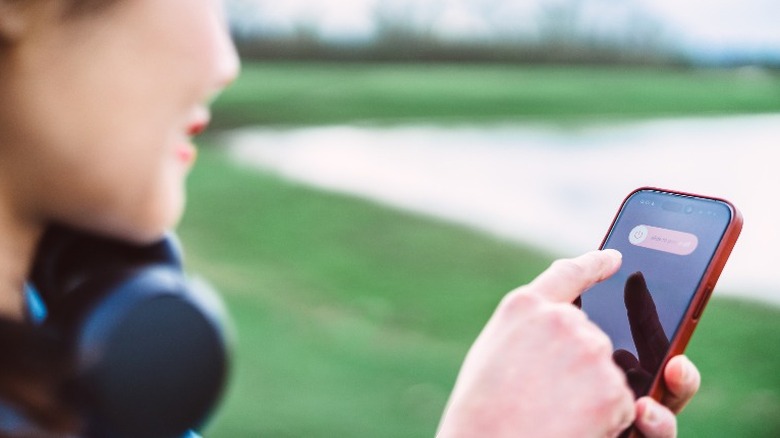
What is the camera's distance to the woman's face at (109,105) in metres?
0.35

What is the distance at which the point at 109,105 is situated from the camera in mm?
357

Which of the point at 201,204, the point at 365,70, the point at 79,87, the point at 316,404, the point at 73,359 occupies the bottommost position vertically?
the point at 365,70

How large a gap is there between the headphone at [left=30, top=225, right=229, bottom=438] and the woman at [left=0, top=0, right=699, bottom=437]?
Result: 0.02 m

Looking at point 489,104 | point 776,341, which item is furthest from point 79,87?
point 489,104

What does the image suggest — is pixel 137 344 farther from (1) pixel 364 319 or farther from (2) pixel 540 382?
(1) pixel 364 319

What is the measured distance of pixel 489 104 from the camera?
639 cm

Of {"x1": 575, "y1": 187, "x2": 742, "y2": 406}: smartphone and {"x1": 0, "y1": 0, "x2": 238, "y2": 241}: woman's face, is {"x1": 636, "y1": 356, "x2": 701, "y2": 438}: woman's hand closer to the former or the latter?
{"x1": 575, "y1": 187, "x2": 742, "y2": 406}: smartphone

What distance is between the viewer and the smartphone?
56cm

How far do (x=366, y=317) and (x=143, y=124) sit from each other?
2.15 metres

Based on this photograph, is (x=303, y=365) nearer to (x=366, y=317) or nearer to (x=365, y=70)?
(x=366, y=317)

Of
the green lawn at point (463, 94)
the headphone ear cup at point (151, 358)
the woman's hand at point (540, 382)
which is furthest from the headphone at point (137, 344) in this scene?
the green lawn at point (463, 94)

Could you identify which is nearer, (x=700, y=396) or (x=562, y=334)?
A: (x=562, y=334)

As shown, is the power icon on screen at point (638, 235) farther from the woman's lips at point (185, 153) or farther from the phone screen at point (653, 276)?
the woman's lips at point (185, 153)

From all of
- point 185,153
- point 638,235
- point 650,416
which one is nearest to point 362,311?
point 638,235
